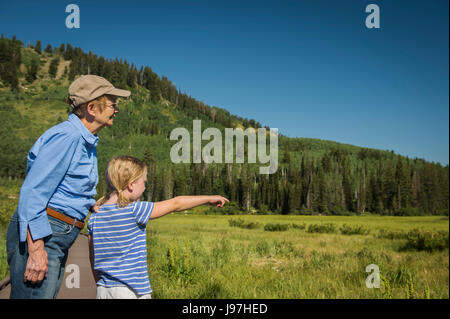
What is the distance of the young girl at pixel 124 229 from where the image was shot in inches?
84.1

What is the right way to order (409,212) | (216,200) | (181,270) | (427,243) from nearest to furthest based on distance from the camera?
(216,200) → (181,270) → (427,243) → (409,212)

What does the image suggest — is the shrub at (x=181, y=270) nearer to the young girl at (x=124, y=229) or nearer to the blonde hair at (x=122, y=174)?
the young girl at (x=124, y=229)

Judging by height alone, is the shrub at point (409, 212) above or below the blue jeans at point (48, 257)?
below

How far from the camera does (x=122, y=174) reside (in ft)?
7.16

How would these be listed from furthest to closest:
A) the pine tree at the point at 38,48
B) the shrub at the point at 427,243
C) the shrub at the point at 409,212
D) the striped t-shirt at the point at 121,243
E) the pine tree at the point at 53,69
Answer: the pine tree at the point at 38,48, the pine tree at the point at 53,69, the shrub at the point at 409,212, the shrub at the point at 427,243, the striped t-shirt at the point at 121,243

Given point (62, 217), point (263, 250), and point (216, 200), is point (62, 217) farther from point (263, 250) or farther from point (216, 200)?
point (263, 250)

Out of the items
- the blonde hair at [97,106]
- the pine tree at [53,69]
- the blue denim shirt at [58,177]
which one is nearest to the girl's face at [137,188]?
the blue denim shirt at [58,177]

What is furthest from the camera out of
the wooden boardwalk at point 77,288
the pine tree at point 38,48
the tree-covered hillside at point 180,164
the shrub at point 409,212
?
the pine tree at point 38,48

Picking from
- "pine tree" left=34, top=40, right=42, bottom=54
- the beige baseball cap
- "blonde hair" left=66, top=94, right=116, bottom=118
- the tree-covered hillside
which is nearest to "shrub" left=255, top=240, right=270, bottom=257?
"blonde hair" left=66, top=94, right=116, bottom=118

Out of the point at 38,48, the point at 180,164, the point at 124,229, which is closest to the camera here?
the point at 124,229

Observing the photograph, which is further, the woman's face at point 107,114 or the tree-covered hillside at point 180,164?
the tree-covered hillside at point 180,164

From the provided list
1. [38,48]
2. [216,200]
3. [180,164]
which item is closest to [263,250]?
[216,200]

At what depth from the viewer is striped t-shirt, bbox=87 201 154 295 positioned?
2133 mm

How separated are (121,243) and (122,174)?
19.2 inches
